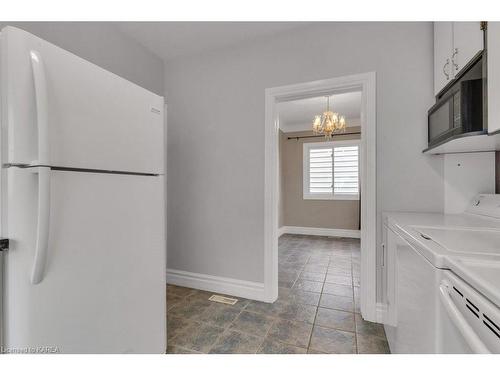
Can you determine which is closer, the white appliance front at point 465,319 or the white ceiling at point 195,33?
the white appliance front at point 465,319

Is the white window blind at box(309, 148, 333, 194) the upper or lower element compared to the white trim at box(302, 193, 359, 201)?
upper

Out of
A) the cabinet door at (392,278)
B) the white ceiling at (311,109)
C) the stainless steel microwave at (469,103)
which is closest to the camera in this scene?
the stainless steel microwave at (469,103)

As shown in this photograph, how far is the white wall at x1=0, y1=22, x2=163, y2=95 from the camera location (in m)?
1.68

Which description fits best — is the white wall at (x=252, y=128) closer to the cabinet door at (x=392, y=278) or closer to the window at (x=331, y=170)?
the cabinet door at (x=392, y=278)

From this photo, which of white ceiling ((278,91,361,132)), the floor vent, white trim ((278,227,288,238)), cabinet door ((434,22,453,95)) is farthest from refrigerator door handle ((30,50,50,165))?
white trim ((278,227,288,238))

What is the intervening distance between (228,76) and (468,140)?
2041 mm

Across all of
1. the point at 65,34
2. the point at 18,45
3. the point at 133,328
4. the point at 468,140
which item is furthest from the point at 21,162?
the point at 468,140

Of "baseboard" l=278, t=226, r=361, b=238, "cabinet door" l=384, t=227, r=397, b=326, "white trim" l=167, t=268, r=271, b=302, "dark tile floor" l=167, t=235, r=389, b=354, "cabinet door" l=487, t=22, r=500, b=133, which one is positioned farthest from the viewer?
"baseboard" l=278, t=226, r=361, b=238

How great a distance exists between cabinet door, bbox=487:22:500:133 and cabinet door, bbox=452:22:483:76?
104 mm

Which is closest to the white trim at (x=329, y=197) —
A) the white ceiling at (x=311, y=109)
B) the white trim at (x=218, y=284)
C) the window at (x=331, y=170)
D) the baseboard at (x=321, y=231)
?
the window at (x=331, y=170)

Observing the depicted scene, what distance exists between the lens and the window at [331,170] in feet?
16.5

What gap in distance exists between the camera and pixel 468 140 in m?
1.23

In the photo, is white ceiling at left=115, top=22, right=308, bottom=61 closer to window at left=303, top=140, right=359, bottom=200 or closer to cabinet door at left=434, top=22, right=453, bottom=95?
cabinet door at left=434, top=22, right=453, bottom=95
